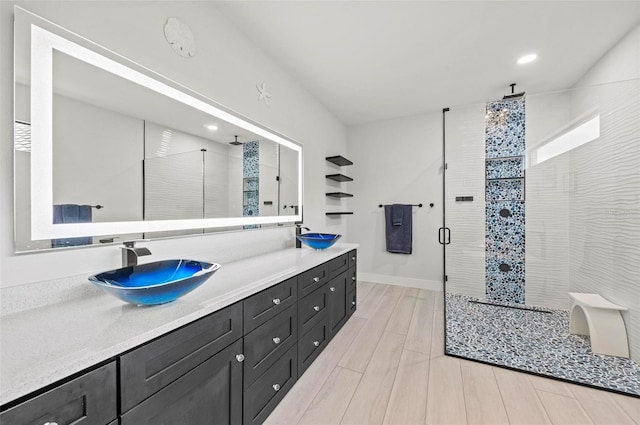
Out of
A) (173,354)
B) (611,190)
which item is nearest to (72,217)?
(173,354)

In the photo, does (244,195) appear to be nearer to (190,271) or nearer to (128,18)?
(190,271)

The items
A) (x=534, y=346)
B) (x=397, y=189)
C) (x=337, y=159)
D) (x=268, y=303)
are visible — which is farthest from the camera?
(x=397, y=189)

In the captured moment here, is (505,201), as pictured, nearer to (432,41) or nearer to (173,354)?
(432,41)

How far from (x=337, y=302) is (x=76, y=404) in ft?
6.25

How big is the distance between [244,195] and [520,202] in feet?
10.2

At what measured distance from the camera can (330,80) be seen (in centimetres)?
278

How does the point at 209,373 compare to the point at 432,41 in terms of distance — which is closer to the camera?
the point at 209,373

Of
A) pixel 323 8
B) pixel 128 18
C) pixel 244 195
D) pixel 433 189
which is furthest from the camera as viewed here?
pixel 433 189

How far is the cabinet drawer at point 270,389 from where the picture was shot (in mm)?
1243

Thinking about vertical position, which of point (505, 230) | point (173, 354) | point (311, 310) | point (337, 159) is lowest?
point (311, 310)

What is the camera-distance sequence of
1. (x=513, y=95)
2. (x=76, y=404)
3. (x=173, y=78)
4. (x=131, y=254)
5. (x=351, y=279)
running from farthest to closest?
1. (x=513, y=95)
2. (x=351, y=279)
3. (x=173, y=78)
4. (x=131, y=254)
5. (x=76, y=404)

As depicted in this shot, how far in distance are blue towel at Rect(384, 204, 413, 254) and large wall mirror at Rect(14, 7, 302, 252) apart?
2.67 m

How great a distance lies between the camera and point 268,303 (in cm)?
135

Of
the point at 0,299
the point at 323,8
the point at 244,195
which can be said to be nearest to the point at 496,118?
the point at 323,8
